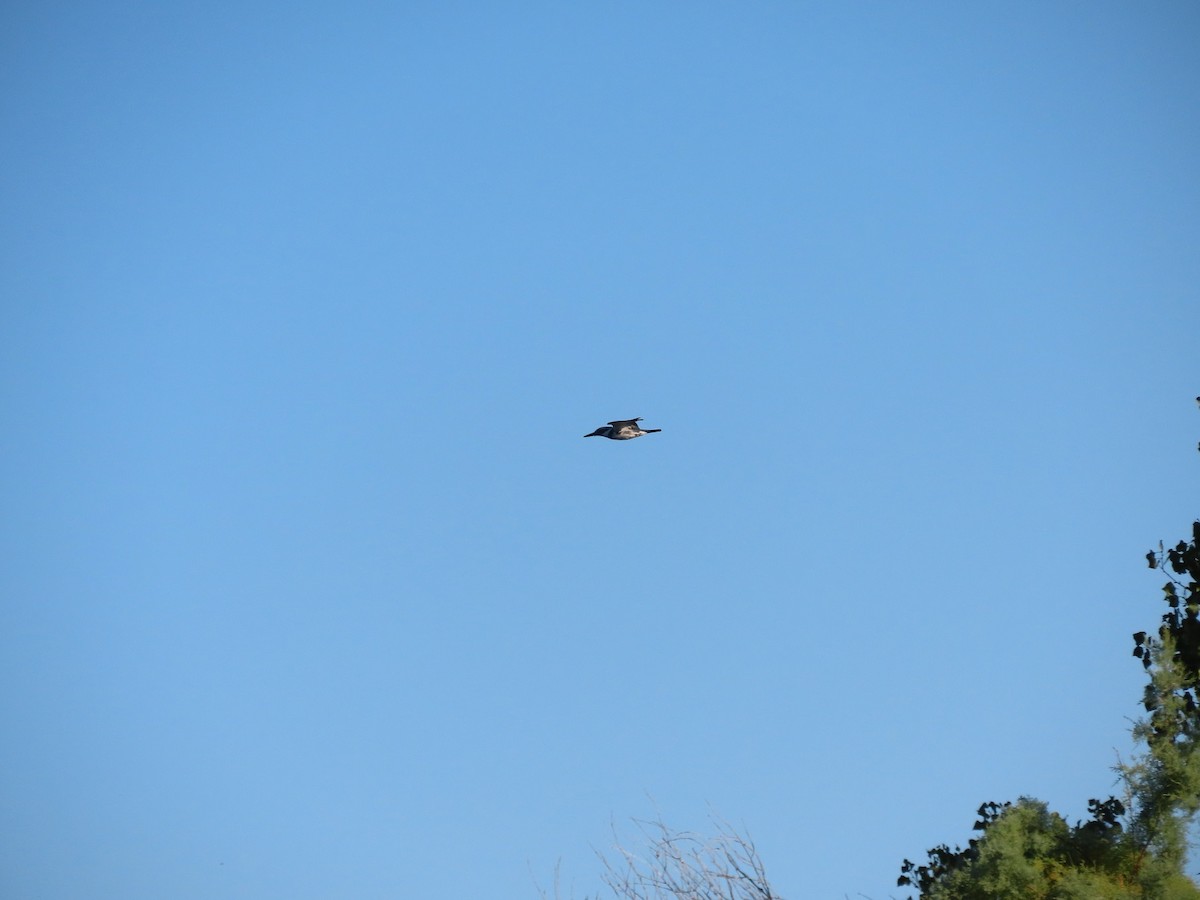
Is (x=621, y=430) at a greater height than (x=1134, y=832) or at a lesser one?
greater

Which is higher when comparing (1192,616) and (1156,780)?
(1192,616)

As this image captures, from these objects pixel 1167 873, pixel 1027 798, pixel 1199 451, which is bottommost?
pixel 1167 873

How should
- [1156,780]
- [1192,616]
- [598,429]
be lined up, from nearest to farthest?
[1156,780] < [1192,616] < [598,429]

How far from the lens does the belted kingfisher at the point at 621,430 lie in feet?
66.4

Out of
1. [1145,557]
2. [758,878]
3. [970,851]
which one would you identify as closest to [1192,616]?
[1145,557]

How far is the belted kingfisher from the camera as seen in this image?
20234mm

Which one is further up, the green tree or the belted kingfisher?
the belted kingfisher

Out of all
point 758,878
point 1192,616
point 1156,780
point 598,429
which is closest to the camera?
point 758,878

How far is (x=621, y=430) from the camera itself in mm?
20391

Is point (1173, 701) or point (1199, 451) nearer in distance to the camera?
point (1173, 701)

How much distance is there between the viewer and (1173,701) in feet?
57.6

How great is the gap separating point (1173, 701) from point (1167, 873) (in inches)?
92.9

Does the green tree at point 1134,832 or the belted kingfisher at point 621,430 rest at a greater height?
the belted kingfisher at point 621,430

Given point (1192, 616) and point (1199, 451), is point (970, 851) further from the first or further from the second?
point (1199, 451)
